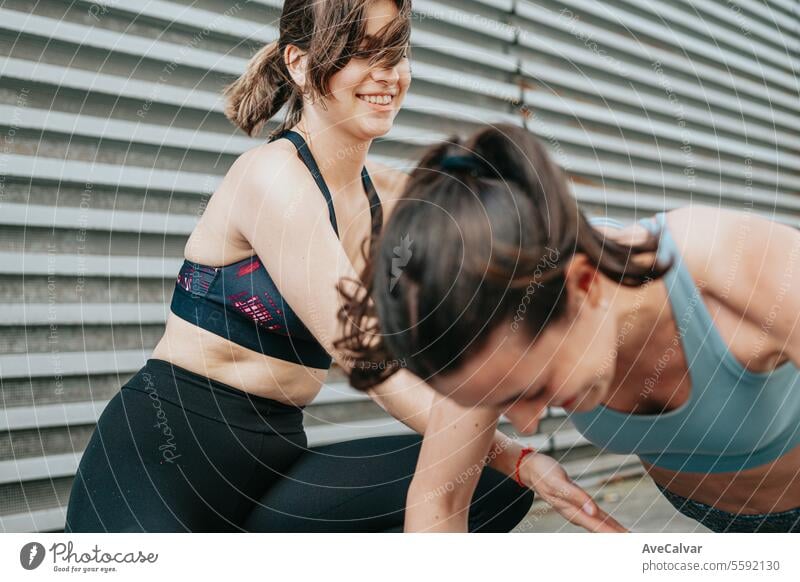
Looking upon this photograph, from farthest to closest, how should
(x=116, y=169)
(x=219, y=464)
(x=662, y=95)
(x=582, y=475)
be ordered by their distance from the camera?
(x=662, y=95), (x=582, y=475), (x=116, y=169), (x=219, y=464)

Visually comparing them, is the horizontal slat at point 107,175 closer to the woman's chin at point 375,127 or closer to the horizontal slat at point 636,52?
Result: the woman's chin at point 375,127

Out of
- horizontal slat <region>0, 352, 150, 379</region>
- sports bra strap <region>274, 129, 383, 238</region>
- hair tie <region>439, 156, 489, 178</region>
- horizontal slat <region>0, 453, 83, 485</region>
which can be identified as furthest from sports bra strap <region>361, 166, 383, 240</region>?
horizontal slat <region>0, 453, 83, 485</region>

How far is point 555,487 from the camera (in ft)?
3.64

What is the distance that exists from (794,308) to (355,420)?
2.37 feet

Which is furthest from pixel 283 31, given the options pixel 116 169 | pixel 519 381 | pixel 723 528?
pixel 723 528

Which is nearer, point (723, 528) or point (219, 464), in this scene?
point (219, 464)

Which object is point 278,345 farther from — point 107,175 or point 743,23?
point 743,23

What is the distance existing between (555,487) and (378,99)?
0.62 m

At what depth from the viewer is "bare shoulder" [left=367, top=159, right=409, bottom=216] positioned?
1.03 m

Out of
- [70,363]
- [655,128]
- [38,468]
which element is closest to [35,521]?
[38,468]

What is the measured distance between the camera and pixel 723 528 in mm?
1207

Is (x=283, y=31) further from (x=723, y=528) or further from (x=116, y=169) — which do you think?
(x=723, y=528)

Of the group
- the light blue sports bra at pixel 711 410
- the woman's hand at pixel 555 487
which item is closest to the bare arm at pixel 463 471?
the woman's hand at pixel 555 487

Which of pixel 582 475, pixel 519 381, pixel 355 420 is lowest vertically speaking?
pixel 582 475
